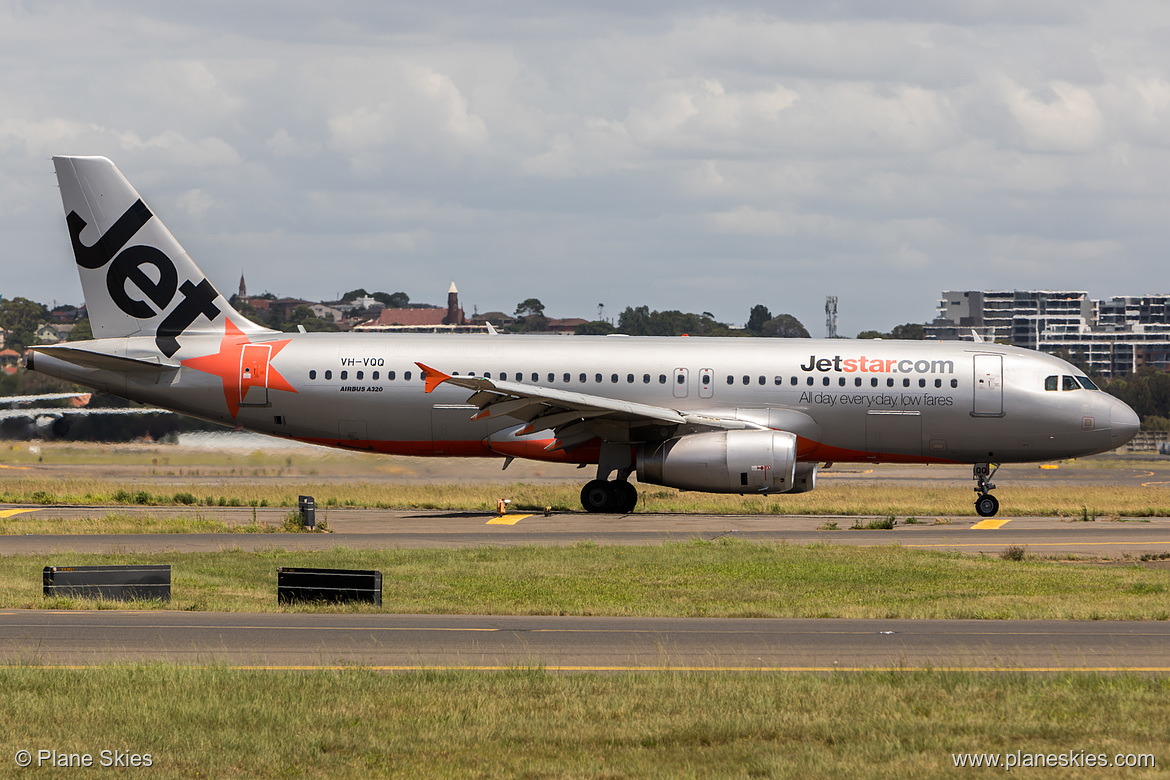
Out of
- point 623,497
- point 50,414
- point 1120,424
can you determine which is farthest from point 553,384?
point 50,414

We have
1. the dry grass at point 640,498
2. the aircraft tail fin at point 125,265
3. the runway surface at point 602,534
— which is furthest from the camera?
the dry grass at point 640,498

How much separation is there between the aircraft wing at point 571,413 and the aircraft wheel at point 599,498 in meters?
1.48

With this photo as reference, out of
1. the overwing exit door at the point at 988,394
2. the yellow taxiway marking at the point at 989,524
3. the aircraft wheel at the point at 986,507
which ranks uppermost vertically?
the overwing exit door at the point at 988,394

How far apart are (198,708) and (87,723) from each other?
3.08ft

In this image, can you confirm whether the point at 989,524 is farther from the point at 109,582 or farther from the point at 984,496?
the point at 109,582

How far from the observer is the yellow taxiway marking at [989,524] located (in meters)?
31.2

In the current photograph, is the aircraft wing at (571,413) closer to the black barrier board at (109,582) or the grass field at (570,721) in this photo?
the black barrier board at (109,582)

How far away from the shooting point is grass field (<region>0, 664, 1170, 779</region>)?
997cm

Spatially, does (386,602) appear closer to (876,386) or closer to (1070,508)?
(876,386)

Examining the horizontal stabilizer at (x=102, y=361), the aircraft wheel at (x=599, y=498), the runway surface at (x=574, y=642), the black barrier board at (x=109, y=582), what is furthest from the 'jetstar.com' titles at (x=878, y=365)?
the black barrier board at (x=109, y=582)

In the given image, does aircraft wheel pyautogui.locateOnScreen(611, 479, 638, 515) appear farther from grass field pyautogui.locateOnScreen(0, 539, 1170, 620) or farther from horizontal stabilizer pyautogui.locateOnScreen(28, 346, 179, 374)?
horizontal stabilizer pyautogui.locateOnScreen(28, 346, 179, 374)

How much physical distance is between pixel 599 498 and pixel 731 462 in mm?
4518

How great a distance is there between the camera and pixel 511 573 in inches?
867

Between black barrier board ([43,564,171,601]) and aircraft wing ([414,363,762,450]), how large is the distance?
482 inches
